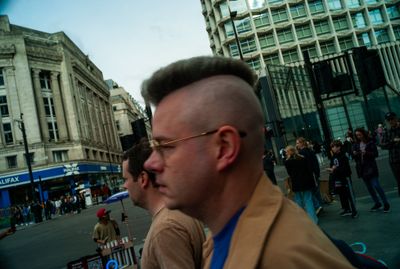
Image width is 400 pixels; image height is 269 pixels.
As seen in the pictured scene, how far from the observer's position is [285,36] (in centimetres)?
4819

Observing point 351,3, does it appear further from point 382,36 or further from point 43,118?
point 43,118

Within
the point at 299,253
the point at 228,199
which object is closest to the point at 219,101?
the point at 228,199

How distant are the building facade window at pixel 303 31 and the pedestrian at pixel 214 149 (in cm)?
5066

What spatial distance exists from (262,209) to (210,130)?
31 centimetres

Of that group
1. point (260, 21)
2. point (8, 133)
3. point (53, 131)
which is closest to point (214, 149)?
point (8, 133)

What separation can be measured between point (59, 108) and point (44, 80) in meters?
4.24

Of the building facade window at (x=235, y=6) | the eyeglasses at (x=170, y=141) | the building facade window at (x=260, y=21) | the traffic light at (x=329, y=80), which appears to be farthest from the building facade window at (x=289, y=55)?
the eyeglasses at (x=170, y=141)

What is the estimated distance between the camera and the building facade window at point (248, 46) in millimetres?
47763

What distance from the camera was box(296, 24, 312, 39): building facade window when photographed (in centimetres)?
4819

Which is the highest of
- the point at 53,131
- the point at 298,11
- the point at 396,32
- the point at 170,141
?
the point at 298,11

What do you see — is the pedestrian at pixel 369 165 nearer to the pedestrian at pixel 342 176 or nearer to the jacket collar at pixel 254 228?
the pedestrian at pixel 342 176

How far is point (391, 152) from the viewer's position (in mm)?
6844

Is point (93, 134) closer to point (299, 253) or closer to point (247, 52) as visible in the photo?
point (247, 52)

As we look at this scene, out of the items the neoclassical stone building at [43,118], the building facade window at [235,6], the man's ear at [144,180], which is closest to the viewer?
the man's ear at [144,180]
